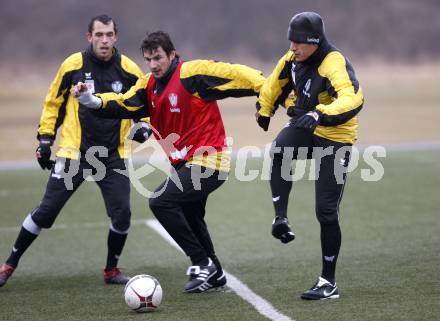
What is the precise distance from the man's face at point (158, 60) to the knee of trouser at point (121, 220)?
157cm

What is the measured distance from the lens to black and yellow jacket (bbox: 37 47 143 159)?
27.9 feet

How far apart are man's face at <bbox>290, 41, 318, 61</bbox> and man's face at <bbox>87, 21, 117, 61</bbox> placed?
6.36 feet

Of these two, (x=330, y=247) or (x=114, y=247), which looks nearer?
(x=330, y=247)

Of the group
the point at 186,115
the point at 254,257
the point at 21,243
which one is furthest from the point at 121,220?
the point at 254,257

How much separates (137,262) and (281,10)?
3089cm

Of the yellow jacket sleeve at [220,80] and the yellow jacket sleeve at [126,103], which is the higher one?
the yellow jacket sleeve at [220,80]

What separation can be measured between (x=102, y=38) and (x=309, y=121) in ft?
8.29

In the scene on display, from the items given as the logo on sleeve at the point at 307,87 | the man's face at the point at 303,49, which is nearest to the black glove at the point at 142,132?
the logo on sleeve at the point at 307,87

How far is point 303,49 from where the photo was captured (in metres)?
7.16

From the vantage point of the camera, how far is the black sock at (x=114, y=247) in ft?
28.5

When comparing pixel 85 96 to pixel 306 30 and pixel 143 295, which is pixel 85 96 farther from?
pixel 306 30

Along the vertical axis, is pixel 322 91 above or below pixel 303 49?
below

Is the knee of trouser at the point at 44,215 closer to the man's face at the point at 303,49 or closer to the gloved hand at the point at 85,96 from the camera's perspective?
the gloved hand at the point at 85,96

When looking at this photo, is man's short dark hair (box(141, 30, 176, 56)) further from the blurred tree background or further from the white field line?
the blurred tree background
